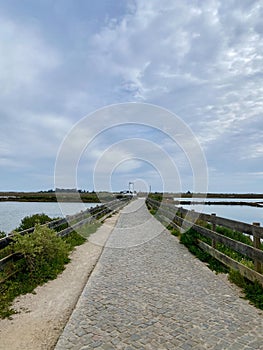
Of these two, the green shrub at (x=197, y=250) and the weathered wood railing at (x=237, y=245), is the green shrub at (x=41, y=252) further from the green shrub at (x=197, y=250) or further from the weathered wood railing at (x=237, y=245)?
the weathered wood railing at (x=237, y=245)

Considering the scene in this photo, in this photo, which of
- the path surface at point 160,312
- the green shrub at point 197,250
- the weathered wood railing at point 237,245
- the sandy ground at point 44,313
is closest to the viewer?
the path surface at point 160,312

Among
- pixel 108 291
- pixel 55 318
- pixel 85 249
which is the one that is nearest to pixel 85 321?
pixel 55 318

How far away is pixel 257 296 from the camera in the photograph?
521cm

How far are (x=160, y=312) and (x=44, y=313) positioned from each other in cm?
171

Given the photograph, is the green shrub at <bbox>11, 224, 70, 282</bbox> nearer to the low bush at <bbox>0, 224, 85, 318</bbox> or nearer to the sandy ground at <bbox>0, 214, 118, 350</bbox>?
the low bush at <bbox>0, 224, 85, 318</bbox>

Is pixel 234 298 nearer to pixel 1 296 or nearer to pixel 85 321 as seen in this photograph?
pixel 85 321

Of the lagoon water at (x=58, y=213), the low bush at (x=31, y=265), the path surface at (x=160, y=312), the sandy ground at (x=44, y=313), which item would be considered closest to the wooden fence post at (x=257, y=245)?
the path surface at (x=160, y=312)

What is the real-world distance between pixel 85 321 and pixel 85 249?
625cm

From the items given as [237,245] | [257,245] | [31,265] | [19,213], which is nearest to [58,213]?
[19,213]

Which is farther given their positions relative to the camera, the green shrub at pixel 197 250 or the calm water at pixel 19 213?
the calm water at pixel 19 213

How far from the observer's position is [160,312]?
467cm

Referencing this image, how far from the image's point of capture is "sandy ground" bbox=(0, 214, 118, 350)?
3.88 m

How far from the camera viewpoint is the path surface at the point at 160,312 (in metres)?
3.74

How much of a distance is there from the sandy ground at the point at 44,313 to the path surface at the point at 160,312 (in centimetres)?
18
